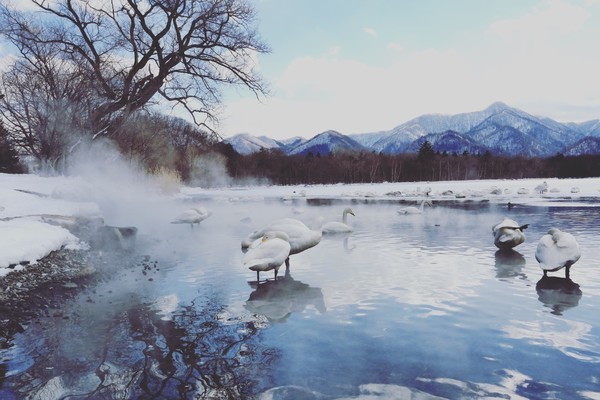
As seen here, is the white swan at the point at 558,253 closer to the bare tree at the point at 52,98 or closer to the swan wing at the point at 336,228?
the swan wing at the point at 336,228

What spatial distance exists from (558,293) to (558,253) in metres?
1.01

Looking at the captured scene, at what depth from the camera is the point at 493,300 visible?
6.41m

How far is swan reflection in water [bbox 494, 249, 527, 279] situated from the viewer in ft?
26.2

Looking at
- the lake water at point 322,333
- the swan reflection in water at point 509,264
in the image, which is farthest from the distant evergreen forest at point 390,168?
the lake water at point 322,333

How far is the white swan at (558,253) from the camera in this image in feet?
24.1

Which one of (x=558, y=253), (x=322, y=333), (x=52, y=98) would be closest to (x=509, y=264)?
(x=558, y=253)

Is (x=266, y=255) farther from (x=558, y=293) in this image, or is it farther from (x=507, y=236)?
(x=507, y=236)

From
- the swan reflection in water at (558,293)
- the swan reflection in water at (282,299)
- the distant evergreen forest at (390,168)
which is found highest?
the distant evergreen forest at (390,168)

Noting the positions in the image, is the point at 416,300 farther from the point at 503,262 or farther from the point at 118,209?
the point at 118,209

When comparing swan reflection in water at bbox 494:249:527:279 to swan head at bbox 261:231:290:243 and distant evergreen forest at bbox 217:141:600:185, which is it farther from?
distant evergreen forest at bbox 217:141:600:185

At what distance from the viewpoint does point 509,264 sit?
8.81m

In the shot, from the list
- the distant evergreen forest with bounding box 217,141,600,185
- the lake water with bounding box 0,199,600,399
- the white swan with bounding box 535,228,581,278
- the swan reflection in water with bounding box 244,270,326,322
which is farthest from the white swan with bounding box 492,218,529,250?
the distant evergreen forest with bounding box 217,141,600,185

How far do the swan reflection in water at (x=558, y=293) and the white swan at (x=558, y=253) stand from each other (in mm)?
235

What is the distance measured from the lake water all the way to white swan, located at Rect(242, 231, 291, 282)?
442 mm
